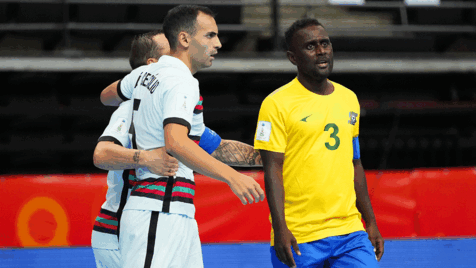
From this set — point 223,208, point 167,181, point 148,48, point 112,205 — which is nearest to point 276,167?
point 167,181

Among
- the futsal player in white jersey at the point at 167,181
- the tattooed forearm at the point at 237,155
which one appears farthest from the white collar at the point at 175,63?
the tattooed forearm at the point at 237,155

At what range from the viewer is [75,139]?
1034 cm

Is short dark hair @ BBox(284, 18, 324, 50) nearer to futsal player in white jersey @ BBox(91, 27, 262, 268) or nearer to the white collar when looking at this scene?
futsal player in white jersey @ BBox(91, 27, 262, 268)

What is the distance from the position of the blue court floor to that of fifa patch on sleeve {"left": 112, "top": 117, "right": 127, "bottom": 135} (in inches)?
99.5

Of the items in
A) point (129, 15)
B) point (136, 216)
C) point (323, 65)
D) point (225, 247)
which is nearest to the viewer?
point (136, 216)

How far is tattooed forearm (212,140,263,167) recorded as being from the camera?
327 cm

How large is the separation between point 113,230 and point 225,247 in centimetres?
268

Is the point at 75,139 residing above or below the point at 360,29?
below

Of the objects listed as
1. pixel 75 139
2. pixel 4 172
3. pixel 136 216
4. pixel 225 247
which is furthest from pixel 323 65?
pixel 4 172

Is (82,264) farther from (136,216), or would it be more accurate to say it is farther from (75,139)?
(75,139)

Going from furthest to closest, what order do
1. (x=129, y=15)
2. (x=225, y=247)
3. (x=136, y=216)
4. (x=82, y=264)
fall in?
(x=129, y=15), (x=225, y=247), (x=82, y=264), (x=136, y=216)

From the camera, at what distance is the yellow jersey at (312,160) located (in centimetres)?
296

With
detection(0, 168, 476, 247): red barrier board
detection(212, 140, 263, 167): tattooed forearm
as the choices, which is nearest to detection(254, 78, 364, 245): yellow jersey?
detection(212, 140, 263, 167): tattooed forearm

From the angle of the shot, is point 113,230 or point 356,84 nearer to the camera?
point 113,230
